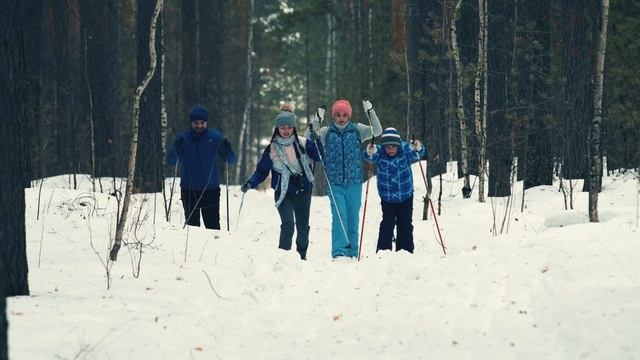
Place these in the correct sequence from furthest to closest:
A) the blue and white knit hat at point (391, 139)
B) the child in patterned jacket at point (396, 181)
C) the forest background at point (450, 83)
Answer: the forest background at point (450, 83), the child in patterned jacket at point (396, 181), the blue and white knit hat at point (391, 139)

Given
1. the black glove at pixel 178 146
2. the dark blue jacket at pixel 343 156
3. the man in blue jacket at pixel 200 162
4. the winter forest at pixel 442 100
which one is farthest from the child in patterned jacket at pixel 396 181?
the black glove at pixel 178 146

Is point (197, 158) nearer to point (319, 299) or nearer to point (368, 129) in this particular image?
point (368, 129)

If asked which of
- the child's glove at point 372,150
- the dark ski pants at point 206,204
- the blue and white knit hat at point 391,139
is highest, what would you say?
the blue and white knit hat at point 391,139

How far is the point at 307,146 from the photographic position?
9414mm

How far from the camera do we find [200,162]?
9.93 meters

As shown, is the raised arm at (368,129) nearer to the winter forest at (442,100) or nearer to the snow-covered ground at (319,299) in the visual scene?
the winter forest at (442,100)

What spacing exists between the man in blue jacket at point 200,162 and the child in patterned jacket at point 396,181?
2.00 m

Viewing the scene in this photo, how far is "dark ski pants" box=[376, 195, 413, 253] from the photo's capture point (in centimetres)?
934

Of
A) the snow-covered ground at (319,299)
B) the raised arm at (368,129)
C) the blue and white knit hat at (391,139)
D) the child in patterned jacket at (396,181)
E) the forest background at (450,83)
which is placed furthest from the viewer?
the forest background at (450,83)

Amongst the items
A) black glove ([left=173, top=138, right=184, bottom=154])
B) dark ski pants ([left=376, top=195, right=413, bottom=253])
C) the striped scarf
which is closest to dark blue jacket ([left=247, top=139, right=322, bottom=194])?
the striped scarf

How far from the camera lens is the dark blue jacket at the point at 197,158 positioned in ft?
32.6

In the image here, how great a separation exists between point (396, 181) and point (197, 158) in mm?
2696

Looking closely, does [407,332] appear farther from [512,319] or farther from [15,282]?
[15,282]

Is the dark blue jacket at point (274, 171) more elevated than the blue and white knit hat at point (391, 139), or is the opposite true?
the blue and white knit hat at point (391, 139)
